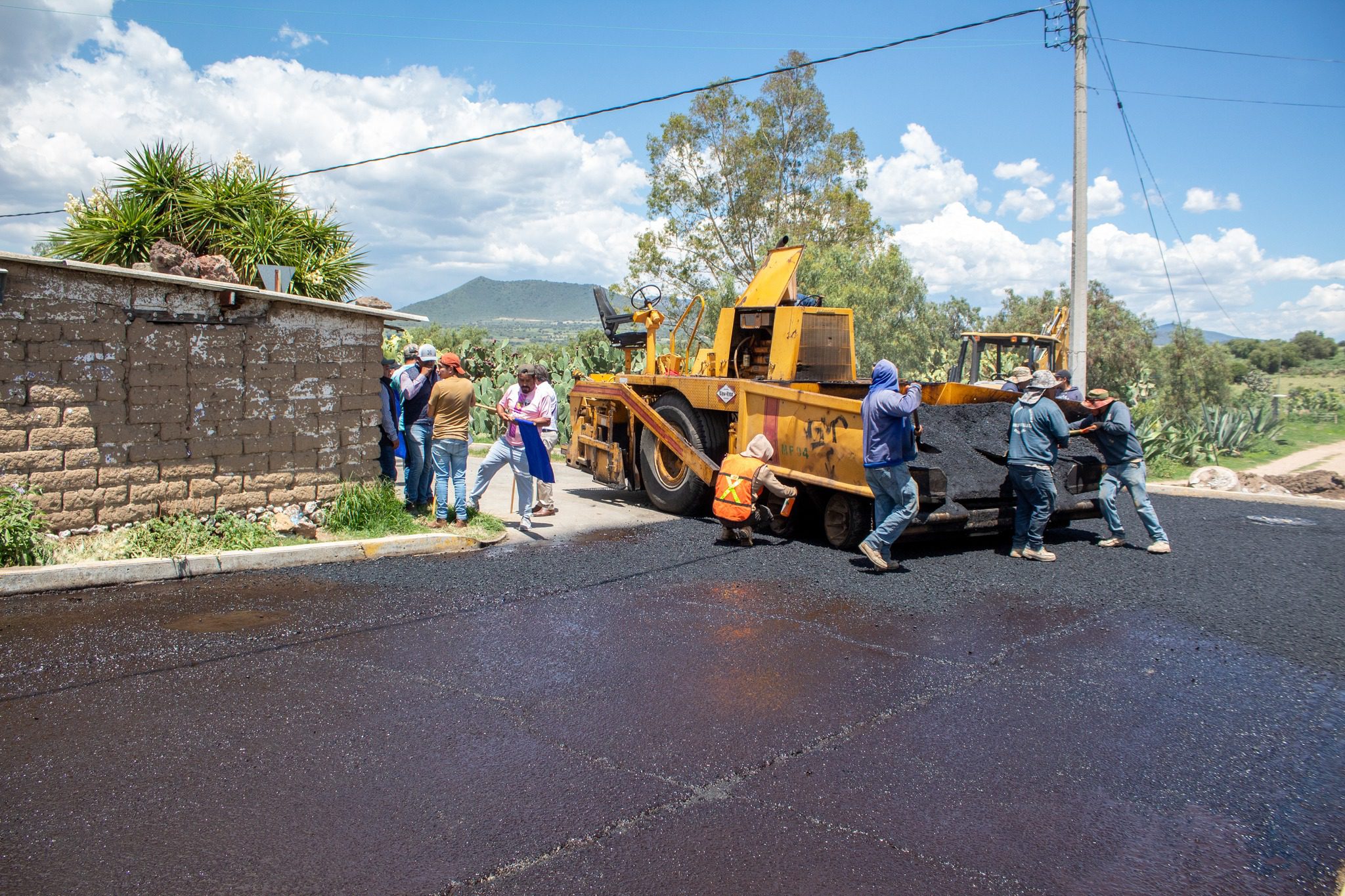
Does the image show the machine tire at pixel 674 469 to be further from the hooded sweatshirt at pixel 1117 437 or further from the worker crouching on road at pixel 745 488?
the hooded sweatshirt at pixel 1117 437

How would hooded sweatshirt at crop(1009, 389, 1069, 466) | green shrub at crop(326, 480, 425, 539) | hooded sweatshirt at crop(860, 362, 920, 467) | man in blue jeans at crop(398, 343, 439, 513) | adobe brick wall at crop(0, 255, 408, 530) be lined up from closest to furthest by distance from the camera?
adobe brick wall at crop(0, 255, 408, 530)
hooded sweatshirt at crop(860, 362, 920, 467)
hooded sweatshirt at crop(1009, 389, 1069, 466)
green shrub at crop(326, 480, 425, 539)
man in blue jeans at crop(398, 343, 439, 513)

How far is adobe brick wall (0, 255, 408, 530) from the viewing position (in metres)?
6.98

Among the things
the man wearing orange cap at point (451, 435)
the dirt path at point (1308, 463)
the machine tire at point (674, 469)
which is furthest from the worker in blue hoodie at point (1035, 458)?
the dirt path at point (1308, 463)

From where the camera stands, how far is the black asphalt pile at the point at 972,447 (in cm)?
855

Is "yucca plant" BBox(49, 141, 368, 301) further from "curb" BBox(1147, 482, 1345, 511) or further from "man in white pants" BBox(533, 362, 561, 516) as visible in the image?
"curb" BBox(1147, 482, 1345, 511)

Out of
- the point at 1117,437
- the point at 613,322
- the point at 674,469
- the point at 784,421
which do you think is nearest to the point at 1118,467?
the point at 1117,437

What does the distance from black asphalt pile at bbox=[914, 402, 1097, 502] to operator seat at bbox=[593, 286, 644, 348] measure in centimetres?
399

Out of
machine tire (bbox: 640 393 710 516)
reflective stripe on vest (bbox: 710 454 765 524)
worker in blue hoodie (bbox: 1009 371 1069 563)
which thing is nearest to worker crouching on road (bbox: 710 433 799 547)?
reflective stripe on vest (bbox: 710 454 765 524)

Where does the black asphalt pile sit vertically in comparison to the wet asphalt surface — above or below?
above

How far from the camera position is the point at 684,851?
340cm

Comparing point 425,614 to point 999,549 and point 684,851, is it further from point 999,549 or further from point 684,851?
point 999,549

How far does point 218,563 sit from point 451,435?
7.92 feet

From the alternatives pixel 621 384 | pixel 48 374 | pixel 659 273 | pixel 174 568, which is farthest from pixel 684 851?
pixel 659 273

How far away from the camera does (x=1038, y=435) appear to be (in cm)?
824
